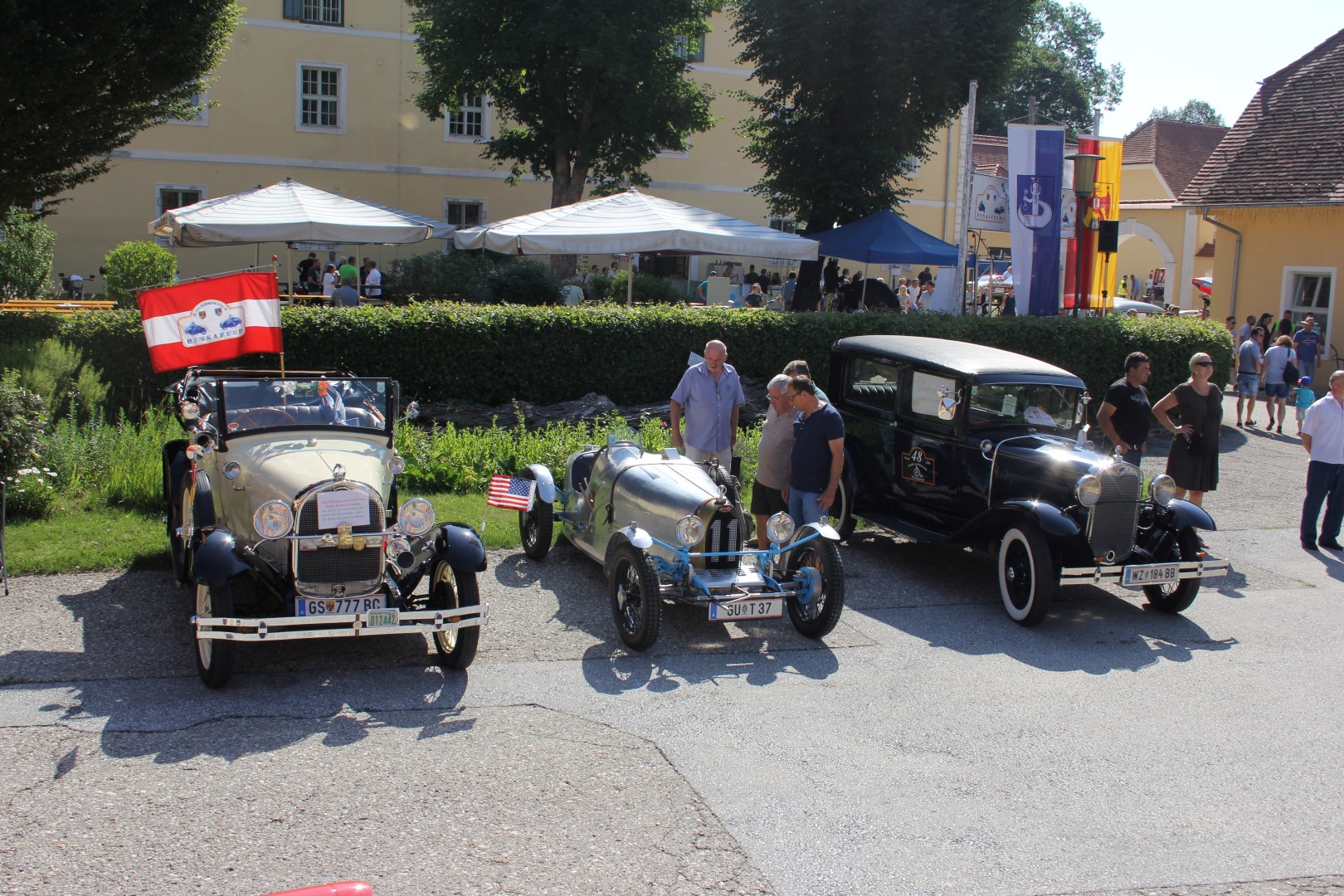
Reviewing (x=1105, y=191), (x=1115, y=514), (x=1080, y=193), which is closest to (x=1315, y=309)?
(x=1105, y=191)

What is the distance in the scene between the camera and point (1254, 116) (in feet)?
82.3

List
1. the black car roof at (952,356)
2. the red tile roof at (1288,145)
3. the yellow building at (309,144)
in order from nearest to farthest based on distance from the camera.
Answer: the black car roof at (952,356), the red tile roof at (1288,145), the yellow building at (309,144)

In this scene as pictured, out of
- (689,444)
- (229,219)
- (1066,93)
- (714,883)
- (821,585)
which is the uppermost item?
(1066,93)

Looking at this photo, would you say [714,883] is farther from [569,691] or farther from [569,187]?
[569,187]

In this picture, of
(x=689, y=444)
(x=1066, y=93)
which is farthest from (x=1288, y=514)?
(x=1066, y=93)

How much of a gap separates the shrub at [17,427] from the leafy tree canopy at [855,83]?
56.6 ft

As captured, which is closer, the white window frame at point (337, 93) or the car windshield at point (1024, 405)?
the car windshield at point (1024, 405)

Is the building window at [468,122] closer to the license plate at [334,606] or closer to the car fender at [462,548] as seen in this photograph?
the car fender at [462,548]

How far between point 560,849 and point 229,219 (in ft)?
44.8

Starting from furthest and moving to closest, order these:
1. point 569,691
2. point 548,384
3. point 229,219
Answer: point 229,219 < point 548,384 < point 569,691

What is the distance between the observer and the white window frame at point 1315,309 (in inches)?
892

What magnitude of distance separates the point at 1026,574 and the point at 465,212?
1128 inches

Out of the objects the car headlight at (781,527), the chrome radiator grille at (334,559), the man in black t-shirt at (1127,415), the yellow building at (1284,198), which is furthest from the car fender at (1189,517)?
the yellow building at (1284,198)

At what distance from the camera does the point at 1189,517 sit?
8.21 m
